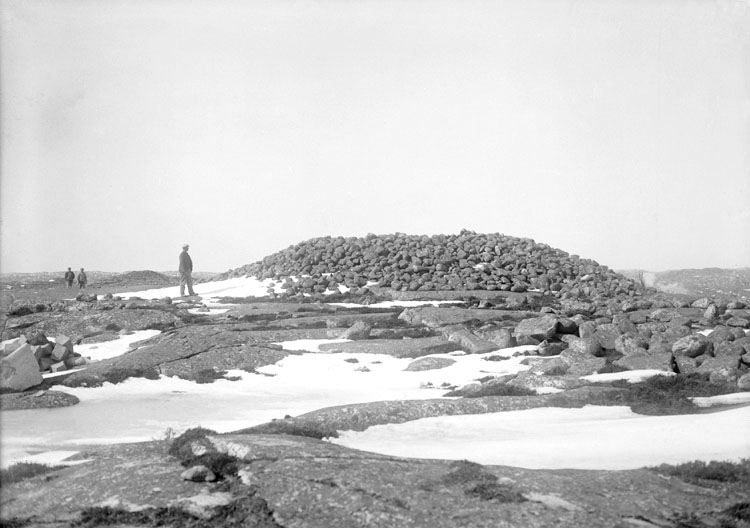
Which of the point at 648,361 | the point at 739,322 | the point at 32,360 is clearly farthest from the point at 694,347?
the point at 32,360

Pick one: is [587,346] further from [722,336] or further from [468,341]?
[722,336]

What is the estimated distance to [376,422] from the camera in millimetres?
15195

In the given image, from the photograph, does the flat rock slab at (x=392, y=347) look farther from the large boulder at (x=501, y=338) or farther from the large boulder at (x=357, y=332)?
the large boulder at (x=501, y=338)

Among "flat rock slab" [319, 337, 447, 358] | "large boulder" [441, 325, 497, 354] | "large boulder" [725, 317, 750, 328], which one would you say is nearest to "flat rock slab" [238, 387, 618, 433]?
"large boulder" [441, 325, 497, 354]

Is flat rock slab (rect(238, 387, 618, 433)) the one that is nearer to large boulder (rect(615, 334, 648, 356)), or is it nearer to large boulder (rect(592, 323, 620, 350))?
large boulder (rect(615, 334, 648, 356))

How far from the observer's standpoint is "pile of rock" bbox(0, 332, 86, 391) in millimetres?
18734

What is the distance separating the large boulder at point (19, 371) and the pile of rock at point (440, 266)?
24240 millimetres

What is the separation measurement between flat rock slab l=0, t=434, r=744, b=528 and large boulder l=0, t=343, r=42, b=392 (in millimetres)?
9858

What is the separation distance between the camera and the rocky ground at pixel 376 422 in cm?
840

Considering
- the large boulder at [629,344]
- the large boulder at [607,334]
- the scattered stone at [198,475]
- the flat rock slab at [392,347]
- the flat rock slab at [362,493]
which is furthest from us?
the flat rock slab at [392,347]

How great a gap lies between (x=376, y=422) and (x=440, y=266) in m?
32.7

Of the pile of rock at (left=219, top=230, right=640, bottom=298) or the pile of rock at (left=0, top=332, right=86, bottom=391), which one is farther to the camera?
the pile of rock at (left=219, top=230, right=640, bottom=298)

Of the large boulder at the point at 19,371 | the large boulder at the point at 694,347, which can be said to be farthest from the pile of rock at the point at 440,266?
the large boulder at the point at 19,371

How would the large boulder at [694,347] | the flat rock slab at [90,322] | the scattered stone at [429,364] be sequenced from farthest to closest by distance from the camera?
the flat rock slab at [90,322] < the scattered stone at [429,364] < the large boulder at [694,347]
